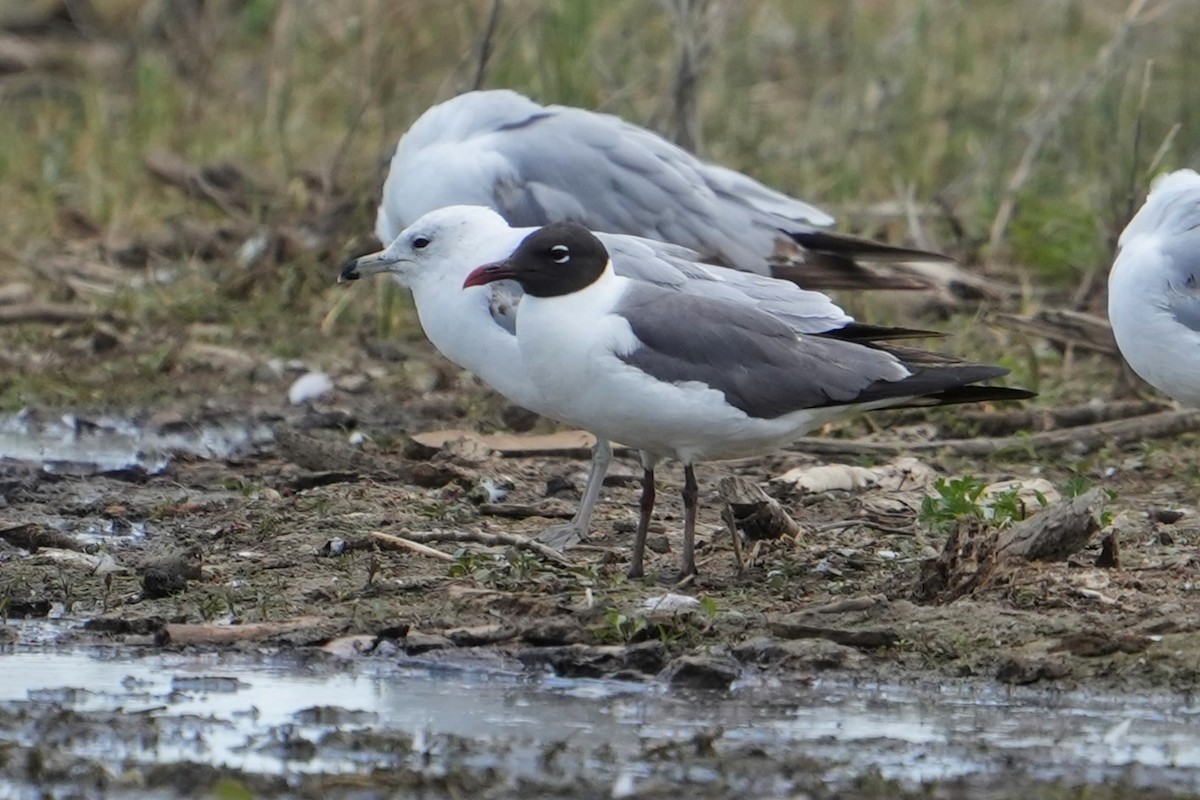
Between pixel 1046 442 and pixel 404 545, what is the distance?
9.17 ft

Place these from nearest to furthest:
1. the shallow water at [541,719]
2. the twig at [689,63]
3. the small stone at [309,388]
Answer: the shallow water at [541,719]
the small stone at [309,388]
the twig at [689,63]

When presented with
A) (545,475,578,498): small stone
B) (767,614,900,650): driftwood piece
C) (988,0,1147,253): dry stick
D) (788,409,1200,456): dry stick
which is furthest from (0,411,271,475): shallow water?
(988,0,1147,253): dry stick

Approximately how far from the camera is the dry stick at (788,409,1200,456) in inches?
301

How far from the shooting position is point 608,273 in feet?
19.5

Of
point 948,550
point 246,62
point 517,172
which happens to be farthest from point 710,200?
point 246,62

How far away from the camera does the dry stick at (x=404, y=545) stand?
6082 millimetres

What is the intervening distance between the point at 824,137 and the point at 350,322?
3.53 m

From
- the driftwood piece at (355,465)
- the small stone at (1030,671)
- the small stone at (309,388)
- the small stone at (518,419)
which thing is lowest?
the small stone at (1030,671)

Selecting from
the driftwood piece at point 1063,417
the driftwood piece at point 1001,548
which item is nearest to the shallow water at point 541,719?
the driftwood piece at point 1001,548

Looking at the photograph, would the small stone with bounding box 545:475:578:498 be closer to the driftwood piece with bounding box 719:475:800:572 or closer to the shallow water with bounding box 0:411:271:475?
the driftwood piece with bounding box 719:475:800:572

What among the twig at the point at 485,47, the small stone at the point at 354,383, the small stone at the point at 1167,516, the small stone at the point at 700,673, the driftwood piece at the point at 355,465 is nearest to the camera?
the small stone at the point at 700,673

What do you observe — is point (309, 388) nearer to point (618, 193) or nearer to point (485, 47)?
point (618, 193)

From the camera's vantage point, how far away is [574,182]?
800cm

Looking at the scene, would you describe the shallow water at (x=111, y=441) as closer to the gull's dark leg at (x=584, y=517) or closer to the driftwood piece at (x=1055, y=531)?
the gull's dark leg at (x=584, y=517)
